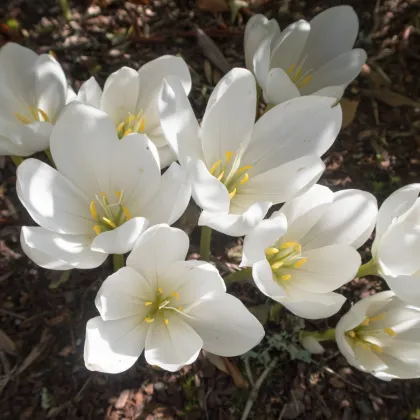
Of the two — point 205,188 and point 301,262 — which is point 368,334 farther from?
point 205,188

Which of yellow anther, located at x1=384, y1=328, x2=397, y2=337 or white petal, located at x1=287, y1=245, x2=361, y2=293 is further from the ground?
white petal, located at x1=287, y1=245, x2=361, y2=293

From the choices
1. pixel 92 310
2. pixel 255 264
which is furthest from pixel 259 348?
pixel 255 264

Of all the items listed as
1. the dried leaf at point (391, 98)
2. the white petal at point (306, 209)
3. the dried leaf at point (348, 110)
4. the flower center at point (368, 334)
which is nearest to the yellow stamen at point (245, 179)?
the white petal at point (306, 209)

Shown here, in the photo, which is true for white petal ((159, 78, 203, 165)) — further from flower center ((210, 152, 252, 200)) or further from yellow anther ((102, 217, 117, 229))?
yellow anther ((102, 217, 117, 229))

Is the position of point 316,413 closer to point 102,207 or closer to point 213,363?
point 213,363

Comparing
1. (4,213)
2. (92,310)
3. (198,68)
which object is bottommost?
(92,310)

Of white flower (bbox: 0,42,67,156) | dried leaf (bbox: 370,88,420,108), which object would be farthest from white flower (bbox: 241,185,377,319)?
dried leaf (bbox: 370,88,420,108)
